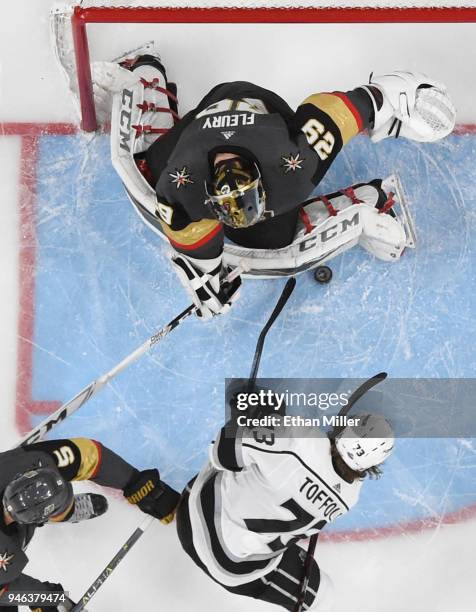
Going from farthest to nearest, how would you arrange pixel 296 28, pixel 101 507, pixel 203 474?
1. pixel 296 28
2. pixel 101 507
3. pixel 203 474

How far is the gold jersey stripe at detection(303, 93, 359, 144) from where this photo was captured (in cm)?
296

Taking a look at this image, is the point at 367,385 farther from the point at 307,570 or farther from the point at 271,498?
the point at 271,498

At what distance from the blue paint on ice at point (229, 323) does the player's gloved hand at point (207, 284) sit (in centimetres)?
25

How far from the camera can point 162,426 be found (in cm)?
361

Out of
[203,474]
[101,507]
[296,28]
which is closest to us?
[203,474]

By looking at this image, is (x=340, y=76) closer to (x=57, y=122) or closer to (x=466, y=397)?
(x=57, y=122)

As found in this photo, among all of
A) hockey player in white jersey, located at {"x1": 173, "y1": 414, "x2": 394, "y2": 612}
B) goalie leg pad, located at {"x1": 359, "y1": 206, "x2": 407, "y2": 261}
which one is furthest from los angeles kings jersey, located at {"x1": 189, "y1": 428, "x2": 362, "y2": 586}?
goalie leg pad, located at {"x1": 359, "y1": 206, "x2": 407, "y2": 261}

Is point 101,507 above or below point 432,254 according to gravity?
below

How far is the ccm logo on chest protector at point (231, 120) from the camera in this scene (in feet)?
9.19

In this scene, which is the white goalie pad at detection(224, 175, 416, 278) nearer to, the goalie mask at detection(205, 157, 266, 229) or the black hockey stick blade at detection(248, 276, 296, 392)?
the black hockey stick blade at detection(248, 276, 296, 392)

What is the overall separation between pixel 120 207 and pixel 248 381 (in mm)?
891

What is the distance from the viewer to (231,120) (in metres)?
2.81

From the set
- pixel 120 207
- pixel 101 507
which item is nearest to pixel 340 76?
pixel 120 207

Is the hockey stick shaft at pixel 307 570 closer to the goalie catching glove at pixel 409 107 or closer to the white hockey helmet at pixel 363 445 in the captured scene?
the white hockey helmet at pixel 363 445
